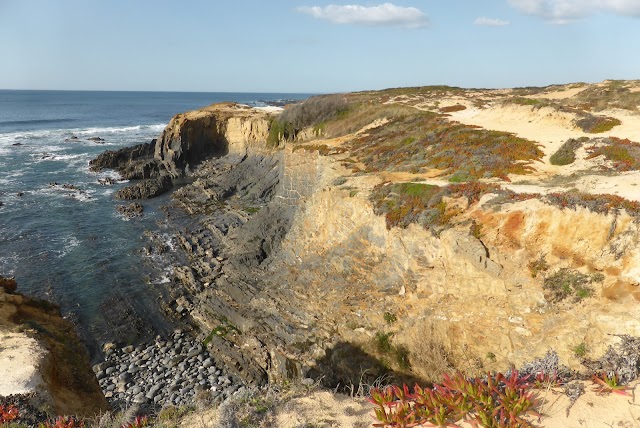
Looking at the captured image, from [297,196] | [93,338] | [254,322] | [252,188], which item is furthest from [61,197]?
[254,322]

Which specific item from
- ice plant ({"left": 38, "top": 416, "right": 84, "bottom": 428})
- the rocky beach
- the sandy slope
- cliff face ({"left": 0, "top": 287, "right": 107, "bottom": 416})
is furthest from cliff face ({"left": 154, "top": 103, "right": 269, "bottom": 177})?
ice plant ({"left": 38, "top": 416, "right": 84, "bottom": 428})

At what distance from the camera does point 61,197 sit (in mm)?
47375

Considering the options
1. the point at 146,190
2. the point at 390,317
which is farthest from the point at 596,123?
the point at 146,190

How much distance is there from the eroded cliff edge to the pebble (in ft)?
3.56

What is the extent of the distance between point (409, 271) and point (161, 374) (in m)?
14.8

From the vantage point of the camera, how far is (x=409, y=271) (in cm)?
1842

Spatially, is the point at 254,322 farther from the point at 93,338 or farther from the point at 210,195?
the point at 210,195

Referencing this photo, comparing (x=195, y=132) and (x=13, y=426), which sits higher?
(x=195, y=132)

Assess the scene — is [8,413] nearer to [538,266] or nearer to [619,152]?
[538,266]

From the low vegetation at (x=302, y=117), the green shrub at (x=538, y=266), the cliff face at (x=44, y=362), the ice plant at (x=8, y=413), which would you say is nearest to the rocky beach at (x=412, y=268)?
the green shrub at (x=538, y=266)

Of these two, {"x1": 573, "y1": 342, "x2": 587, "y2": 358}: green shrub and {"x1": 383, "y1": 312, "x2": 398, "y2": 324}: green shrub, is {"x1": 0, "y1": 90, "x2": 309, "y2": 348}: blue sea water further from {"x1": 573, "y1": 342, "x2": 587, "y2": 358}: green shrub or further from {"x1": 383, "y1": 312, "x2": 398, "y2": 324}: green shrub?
{"x1": 573, "y1": 342, "x2": 587, "y2": 358}: green shrub

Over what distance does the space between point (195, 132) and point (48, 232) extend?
2602 cm

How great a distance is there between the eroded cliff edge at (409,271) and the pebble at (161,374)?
1.08 m

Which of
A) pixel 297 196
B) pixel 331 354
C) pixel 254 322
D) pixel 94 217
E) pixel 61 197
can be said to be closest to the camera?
pixel 331 354
